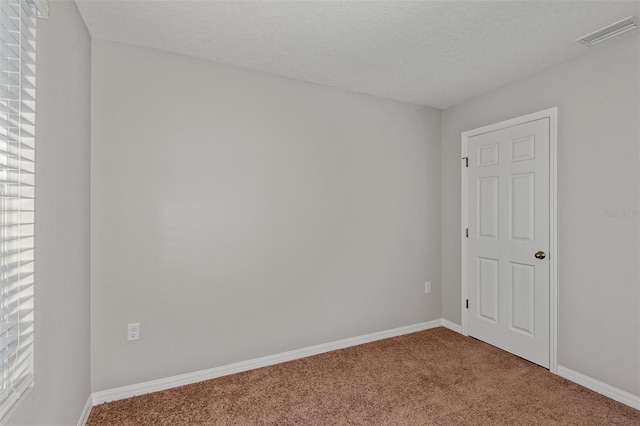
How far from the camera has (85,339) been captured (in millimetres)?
2098

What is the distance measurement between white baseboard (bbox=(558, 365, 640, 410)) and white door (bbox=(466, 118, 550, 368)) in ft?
0.53

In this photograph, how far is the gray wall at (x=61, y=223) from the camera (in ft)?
4.50

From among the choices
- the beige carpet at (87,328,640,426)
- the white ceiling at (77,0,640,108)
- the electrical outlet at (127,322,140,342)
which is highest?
the white ceiling at (77,0,640,108)

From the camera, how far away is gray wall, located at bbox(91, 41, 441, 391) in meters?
2.32

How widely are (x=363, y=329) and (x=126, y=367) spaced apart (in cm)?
204

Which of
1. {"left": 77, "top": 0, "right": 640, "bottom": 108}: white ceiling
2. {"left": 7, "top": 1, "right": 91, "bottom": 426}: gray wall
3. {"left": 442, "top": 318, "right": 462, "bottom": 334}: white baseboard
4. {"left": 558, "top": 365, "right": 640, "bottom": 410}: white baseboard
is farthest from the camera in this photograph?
{"left": 442, "top": 318, "right": 462, "bottom": 334}: white baseboard

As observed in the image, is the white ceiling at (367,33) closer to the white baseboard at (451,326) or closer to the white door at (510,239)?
the white door at (510,239)

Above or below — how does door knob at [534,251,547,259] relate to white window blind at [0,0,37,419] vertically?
below

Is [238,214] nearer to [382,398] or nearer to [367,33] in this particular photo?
[367,33]

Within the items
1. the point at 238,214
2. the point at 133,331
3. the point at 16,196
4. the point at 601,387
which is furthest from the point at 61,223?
the point at 601,387

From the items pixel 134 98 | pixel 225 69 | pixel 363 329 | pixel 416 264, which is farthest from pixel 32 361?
pixel 416 264

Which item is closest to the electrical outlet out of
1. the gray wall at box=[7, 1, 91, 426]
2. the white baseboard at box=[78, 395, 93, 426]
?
the gray wall at box=[7, 1, 91, 426]

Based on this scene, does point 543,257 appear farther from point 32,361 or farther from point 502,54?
point 32,361

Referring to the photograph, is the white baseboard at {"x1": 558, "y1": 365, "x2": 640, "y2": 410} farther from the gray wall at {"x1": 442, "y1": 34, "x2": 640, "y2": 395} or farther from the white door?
the white door
